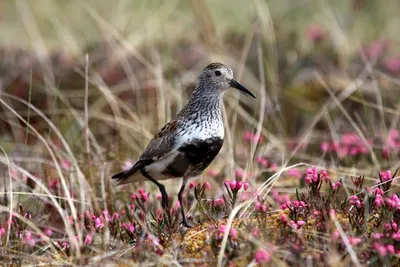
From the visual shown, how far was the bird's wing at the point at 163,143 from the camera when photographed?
222 inches

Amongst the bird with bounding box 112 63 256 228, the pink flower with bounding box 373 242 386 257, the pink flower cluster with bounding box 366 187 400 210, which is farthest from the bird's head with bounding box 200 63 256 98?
the pink flower with bounding box 373 242 386 257

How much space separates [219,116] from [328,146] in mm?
2304

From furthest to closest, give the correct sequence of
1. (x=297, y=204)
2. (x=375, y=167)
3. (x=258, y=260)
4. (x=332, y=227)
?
1. (x=375, y=167)
2. (x=297, y=204)
3. (x=332, y=227)
4. (x=258, y=260)

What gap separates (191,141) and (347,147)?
2658mm

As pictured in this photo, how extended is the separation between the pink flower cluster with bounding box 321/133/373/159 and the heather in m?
0.02

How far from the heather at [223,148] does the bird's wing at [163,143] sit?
0.37 m

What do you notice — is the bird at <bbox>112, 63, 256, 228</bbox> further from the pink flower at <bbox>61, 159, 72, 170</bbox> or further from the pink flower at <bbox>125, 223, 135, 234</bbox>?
the pink flower at <bbox>61, 159, 72, 170</bbox>

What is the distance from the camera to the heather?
4.45 metres

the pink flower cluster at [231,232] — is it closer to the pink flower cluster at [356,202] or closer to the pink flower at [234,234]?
the pink flower at [234,234]

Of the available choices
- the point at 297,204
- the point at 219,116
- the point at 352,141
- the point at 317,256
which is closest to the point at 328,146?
the point at 352,141

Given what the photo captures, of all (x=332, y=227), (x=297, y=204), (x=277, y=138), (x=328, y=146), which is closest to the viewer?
(x=332, y=227)

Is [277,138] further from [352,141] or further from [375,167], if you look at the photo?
[375,167]

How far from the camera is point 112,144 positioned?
7734 millimetres

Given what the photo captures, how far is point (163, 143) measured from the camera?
571 cm
